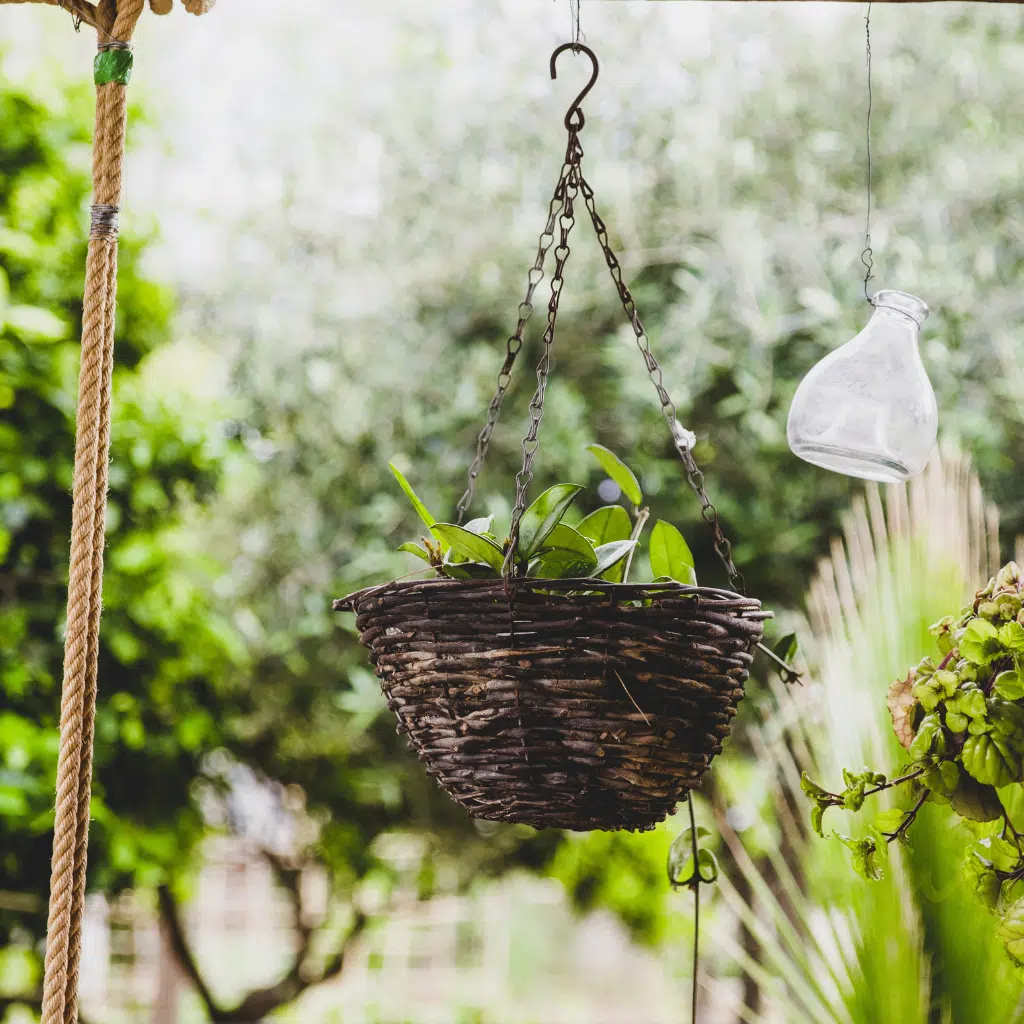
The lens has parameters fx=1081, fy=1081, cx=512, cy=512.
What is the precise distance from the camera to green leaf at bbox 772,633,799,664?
88 cm

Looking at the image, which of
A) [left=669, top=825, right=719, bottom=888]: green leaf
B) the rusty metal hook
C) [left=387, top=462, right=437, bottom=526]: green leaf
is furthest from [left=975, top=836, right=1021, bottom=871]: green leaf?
the rusty metal hook

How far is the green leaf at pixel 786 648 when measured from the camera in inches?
34.7

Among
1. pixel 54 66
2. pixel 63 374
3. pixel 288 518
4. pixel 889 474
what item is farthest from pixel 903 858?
pixel 54 66

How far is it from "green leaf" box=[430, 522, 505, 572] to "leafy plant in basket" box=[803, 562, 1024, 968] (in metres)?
0.28

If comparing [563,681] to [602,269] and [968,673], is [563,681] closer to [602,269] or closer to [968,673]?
[968,673]

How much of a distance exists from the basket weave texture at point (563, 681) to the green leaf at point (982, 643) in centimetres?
15

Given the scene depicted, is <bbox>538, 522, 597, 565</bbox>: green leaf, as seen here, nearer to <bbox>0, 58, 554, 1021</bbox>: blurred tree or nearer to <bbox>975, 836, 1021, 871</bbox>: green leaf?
<bbox>975, 836, 1021, 871</bbox>: green leaf

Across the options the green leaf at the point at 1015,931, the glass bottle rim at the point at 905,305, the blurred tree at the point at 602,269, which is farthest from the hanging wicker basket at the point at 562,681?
the blurred tree at the point at 602,269

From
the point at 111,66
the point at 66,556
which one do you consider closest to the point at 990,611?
the point at 111,66

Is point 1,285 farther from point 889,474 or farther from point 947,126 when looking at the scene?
point 947,126

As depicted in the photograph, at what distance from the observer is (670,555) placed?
2.75ft

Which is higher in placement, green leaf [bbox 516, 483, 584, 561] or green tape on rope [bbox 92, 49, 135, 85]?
green tape on rope [bbox 92, 49, 135, 85]

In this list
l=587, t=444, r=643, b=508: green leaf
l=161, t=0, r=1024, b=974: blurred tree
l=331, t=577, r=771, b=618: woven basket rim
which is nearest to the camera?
l=331, t=577, r=771, b=618: woven basket rim

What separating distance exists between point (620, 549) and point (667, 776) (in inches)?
6.2
